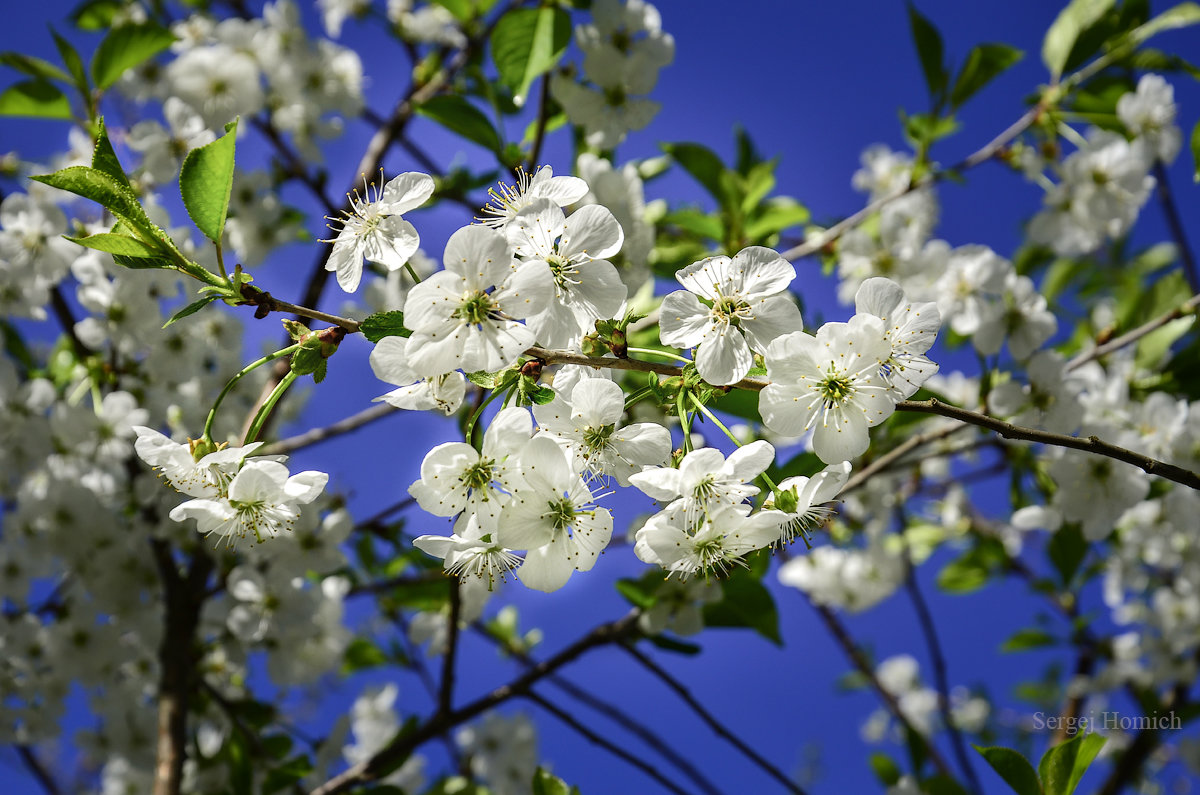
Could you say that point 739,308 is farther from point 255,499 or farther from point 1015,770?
point 1015,770

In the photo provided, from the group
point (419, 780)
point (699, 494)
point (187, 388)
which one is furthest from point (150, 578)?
point (699, 494)

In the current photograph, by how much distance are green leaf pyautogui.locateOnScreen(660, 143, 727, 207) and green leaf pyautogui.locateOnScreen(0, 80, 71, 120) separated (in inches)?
65.6

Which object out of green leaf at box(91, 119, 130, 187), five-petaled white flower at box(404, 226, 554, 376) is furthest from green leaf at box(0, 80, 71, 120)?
five-petaled white flower at box(404, 226, 554, 376)

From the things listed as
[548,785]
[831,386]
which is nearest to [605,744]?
[548,785]

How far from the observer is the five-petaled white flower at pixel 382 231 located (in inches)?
45.6

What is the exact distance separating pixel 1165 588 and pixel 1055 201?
253cm

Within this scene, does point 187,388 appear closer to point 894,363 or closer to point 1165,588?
point 894,363

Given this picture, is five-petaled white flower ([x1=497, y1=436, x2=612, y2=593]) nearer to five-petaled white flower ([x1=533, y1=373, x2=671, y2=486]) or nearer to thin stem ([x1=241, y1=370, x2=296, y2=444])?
five-petaled white flower ([x1=533, y1=373, x2=671, y2=486])

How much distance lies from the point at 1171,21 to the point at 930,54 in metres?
0.70

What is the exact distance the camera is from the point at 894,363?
1123mm

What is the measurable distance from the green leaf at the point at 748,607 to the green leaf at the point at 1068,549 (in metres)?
1.02

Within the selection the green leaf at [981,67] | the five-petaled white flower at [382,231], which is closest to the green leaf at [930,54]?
the green leaf at [981,67]

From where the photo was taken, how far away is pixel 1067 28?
93.5 inches

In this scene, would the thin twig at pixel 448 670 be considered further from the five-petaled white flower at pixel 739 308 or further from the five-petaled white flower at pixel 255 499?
the five-petaled white flower at pixel 739 308
